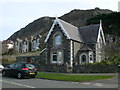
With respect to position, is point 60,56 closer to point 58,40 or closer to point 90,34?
point 58,40

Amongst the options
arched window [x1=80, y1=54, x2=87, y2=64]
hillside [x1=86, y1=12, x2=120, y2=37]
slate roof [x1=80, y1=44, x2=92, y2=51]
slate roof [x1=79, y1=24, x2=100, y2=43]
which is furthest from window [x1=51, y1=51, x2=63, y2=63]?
hillside [x1=86, y1=12, x2=120, y2=37]

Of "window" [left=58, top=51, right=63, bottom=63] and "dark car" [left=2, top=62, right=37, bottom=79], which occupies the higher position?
"window" [left=58, top=51, right=63, bottom=63]

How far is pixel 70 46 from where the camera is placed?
93.8 ft

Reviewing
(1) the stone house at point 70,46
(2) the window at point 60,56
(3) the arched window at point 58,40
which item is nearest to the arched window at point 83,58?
(1) the stone house at point 70,46

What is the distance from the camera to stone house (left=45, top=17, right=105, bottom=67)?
28.9 meters

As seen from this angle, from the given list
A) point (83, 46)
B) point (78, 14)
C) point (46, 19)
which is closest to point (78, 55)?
point (83, 46)

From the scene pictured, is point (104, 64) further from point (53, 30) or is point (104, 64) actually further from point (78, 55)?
point (53, 30)

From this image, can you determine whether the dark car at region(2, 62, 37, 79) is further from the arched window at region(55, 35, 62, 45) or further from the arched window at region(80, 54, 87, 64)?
the arched window at region(80, 54, 87, 64)

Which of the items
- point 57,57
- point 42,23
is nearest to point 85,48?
point 57,57

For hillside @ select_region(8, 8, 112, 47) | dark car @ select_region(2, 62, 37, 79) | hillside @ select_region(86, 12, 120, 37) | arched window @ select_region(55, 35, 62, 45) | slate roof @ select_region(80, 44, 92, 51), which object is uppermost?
hillside @ select_region(8, 8, 112, 47)

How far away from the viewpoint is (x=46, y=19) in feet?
648

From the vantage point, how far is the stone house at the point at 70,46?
94.9 feet

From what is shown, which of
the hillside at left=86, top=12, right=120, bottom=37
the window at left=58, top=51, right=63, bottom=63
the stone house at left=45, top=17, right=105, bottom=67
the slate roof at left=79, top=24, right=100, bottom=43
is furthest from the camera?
the hillside at left=86, top=12, right=120, bottom=37

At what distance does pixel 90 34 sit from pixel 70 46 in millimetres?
5566
